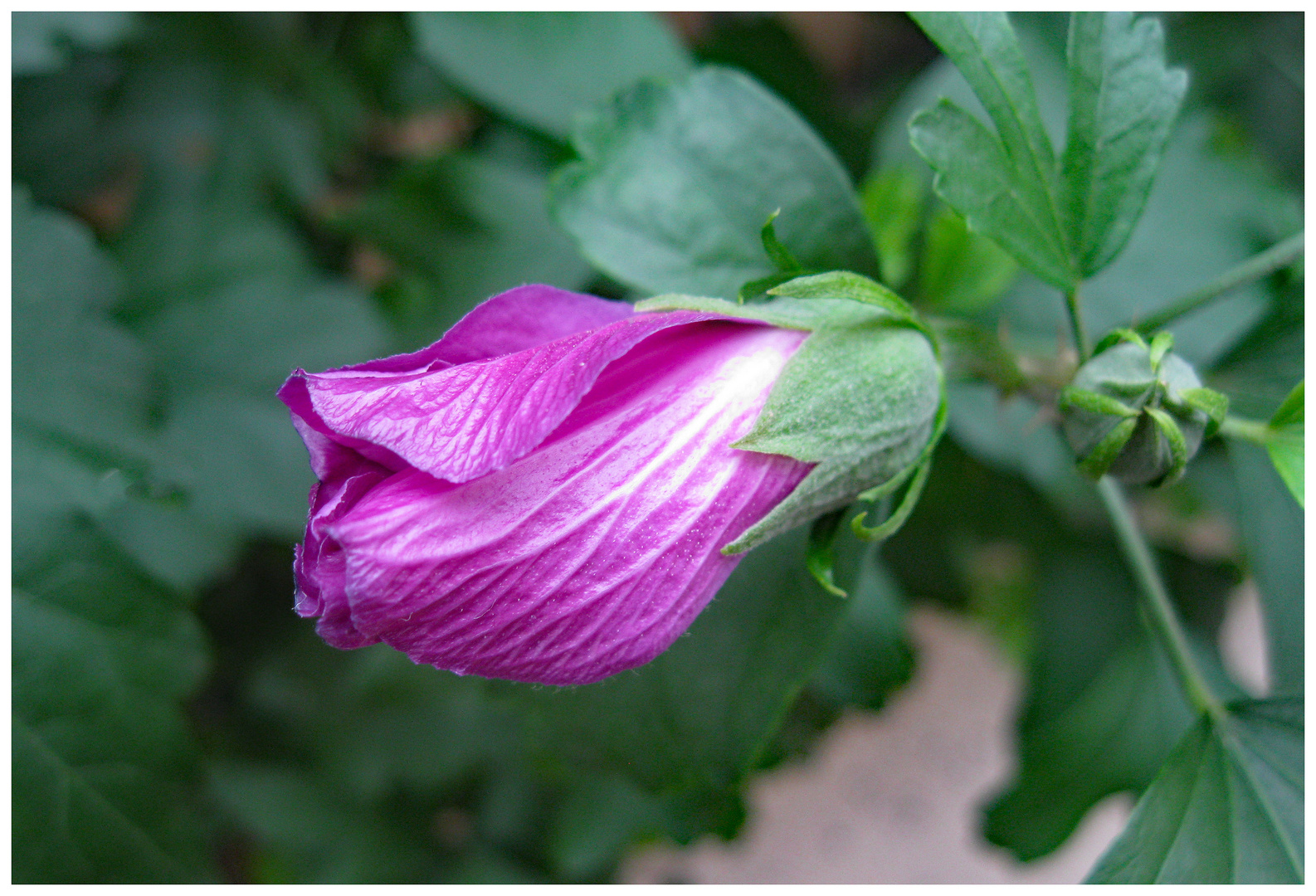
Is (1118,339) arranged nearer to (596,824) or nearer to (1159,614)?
(1159,614)

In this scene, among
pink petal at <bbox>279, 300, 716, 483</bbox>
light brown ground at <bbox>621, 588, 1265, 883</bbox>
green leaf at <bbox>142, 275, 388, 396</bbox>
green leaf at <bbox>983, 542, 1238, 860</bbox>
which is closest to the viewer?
pink petal at <bbox>279, 300, 716, 483</bbox>

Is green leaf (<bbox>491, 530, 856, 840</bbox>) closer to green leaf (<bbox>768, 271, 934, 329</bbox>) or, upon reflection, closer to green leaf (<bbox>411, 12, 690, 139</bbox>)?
green leaf (<bbox>768, 271, 934, 329</bbox>)

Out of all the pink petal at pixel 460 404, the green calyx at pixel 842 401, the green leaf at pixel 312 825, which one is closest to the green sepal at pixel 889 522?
the green calyx at pixel 842 401

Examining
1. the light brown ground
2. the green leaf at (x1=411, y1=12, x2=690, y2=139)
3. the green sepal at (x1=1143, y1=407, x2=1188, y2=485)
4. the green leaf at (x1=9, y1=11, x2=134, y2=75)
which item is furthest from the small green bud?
the light brown ground

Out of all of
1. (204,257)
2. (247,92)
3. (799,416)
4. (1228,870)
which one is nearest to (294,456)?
(204,257)

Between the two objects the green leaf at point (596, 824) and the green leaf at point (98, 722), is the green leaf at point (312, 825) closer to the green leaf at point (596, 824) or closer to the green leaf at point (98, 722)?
the green leaf at point (596, 824)

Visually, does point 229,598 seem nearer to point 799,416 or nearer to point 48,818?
point 48,818

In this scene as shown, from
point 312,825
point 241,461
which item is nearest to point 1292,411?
point 241,461
